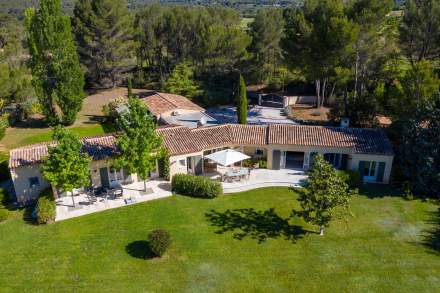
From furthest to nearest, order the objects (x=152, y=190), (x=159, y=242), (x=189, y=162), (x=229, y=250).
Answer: (x=189, y=162) < (x=152, y=190) < (x=229, y=250) < (x=159, y=242)

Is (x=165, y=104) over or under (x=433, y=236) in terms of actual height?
over

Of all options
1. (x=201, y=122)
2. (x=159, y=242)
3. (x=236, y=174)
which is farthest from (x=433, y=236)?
(x=201, y=122)

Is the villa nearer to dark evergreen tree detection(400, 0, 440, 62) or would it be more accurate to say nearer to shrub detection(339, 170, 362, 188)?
shrub detection(339, 170, 362, 188)

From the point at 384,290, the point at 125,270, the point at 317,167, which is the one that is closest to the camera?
the point at 384,290

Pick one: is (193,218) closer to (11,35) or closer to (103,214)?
(103,214)

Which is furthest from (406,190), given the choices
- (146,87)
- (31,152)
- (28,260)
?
(146,87)

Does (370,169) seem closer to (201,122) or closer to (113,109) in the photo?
(201,122)
